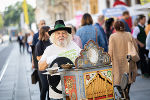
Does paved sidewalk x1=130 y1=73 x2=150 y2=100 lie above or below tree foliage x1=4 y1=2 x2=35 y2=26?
below

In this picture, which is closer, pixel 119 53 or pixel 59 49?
pixel 59 49

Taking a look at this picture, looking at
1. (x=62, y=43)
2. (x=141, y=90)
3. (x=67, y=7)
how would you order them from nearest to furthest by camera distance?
(x=62, y=43), (x=141, y=90), (x=67, y=7)

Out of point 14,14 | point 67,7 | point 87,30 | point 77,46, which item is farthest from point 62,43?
point 14,14

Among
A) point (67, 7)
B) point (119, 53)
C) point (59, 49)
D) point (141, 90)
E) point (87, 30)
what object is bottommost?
point (141, 90)

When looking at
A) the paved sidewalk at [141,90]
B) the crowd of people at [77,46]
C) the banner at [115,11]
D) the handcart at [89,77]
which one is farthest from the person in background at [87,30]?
the banner at [115,11]

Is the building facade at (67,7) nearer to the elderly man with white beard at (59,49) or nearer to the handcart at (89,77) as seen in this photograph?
the elderly man with white beard at (59,49)

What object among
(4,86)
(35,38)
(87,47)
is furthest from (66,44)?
Result: (4,86)

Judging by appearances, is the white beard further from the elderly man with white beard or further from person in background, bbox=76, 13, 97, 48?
person in background, bbox=76, 13, 97, 48

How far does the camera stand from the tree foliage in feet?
468

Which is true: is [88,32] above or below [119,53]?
above

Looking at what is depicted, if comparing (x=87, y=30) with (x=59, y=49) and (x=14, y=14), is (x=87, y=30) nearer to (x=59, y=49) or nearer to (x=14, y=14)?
(x=59, y=49)

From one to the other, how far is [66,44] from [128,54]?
6.25 ft

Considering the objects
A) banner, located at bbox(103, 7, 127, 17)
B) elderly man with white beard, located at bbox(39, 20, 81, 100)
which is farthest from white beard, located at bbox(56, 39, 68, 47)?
banner, located at bbox(103, 7, 127, 17)

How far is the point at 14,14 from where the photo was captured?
14212cm
